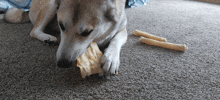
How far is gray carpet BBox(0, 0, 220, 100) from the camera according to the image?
0.77 metres

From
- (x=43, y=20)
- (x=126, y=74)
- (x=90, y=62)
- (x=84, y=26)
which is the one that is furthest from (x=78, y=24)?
(x=43, y=20)

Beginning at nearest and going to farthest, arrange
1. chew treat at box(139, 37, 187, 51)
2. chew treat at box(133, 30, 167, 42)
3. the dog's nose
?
the dog's nose < chew treat at box(139, 37, 187, 51) < chew treat at box(133, 30, 167, 42)

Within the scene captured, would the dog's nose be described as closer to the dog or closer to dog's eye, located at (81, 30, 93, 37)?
the dog

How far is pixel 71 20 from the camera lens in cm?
90

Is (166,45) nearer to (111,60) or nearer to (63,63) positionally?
(111,60)

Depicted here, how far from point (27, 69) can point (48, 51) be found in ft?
0.87

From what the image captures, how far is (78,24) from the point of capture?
900mm

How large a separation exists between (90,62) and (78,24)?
0.80ft

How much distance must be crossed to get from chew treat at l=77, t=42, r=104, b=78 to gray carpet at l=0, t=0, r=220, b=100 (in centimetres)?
5

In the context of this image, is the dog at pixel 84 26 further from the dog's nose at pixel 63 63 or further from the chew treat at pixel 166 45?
the chew treat at pixel 166 45

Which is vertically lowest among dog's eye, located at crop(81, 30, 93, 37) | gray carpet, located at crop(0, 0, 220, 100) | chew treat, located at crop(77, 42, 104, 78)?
gray carpet, located at crop(0, 0, 220, 100)

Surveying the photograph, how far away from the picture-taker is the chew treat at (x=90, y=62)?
0.84 m

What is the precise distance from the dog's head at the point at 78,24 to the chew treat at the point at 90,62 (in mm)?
40

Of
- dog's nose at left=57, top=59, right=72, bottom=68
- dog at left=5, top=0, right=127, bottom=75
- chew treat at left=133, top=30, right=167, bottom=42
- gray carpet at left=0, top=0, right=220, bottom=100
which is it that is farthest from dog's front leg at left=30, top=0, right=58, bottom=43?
chew treat at left=133, top=30, right=167, bottom=42
